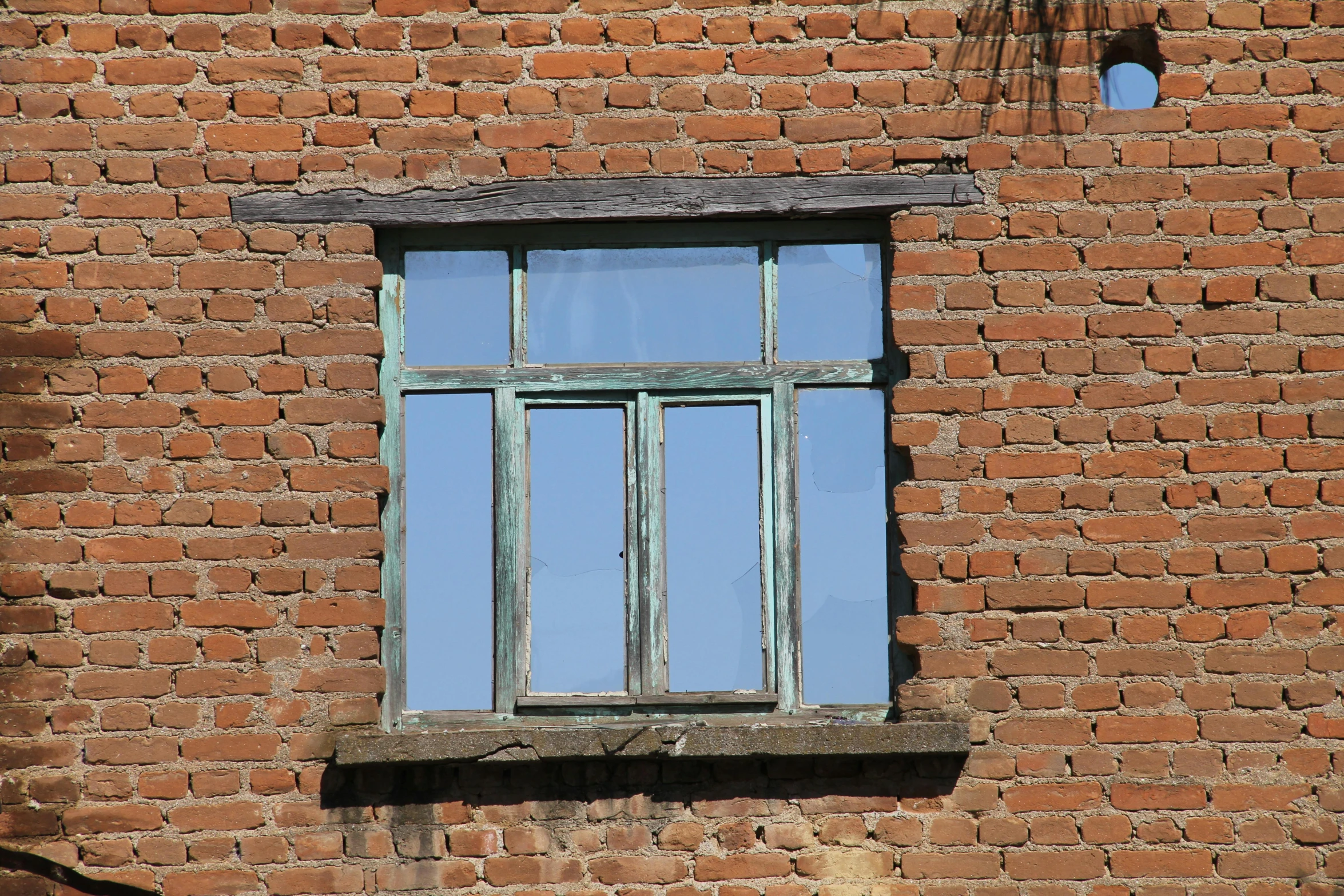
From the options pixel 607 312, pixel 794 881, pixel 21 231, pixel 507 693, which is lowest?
pixel 794 881

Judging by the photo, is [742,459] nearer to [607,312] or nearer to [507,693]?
[607,312]

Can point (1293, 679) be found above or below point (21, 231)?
below

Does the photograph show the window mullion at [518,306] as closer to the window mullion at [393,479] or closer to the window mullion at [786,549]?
the window mullion at [393,479]

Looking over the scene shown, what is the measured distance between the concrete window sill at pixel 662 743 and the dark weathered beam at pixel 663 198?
1690mm

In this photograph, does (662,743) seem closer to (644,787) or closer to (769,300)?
(644,787)

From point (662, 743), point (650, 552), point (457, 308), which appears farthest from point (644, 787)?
point (457, 308)

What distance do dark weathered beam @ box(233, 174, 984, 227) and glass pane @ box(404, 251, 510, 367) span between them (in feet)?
0.56

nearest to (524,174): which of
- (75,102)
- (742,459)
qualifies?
(742,459)

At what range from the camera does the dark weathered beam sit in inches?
150

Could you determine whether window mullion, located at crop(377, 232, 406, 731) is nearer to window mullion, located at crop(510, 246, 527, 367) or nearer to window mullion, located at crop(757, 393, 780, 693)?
window mullion, located at crop(510, 246, 527, 367)

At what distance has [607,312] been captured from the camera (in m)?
3.93

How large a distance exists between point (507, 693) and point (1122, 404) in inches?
88.4

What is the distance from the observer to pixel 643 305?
3941 mm

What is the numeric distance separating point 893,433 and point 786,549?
53 centimetres
